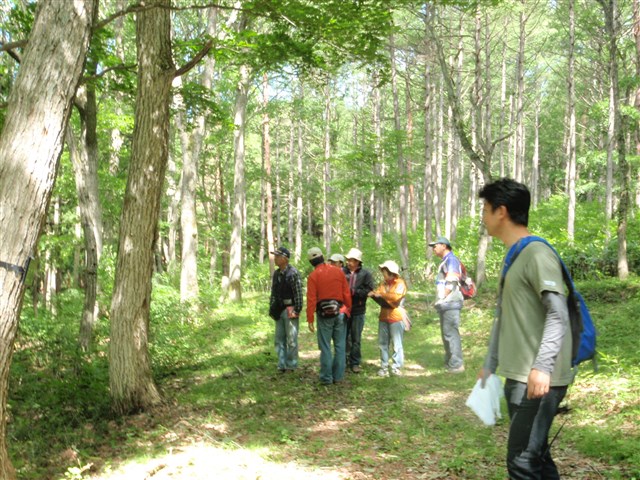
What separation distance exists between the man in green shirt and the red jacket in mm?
5229

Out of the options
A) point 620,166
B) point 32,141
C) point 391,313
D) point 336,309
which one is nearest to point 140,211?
point 32,141

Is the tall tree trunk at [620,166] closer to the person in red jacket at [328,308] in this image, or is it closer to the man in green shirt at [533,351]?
the person in red jacket at [328,308]

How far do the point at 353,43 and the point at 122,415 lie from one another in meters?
5.92

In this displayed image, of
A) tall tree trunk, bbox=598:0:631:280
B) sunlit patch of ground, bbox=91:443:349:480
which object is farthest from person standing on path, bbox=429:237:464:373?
tall tree trunk, bbox=598:0:631:280

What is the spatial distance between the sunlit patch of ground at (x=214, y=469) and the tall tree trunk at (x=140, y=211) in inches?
64.3

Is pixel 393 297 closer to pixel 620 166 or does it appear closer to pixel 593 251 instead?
pixel 620 166

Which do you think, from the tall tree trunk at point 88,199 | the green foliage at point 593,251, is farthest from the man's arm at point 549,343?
the green foliage at point 593,251

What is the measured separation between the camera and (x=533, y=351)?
2744 millimetres

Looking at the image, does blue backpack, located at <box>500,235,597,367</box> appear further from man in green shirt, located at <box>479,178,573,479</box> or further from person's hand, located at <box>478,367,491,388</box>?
person's hand, located at <box>478,367,491,388</box>

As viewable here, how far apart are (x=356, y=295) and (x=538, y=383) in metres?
6.37

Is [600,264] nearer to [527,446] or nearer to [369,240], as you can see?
[527,446]

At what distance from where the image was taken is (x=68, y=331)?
930cm

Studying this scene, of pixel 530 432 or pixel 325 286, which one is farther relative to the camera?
pixel 325 286

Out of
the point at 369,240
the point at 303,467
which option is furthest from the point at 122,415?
the point at 369,240
